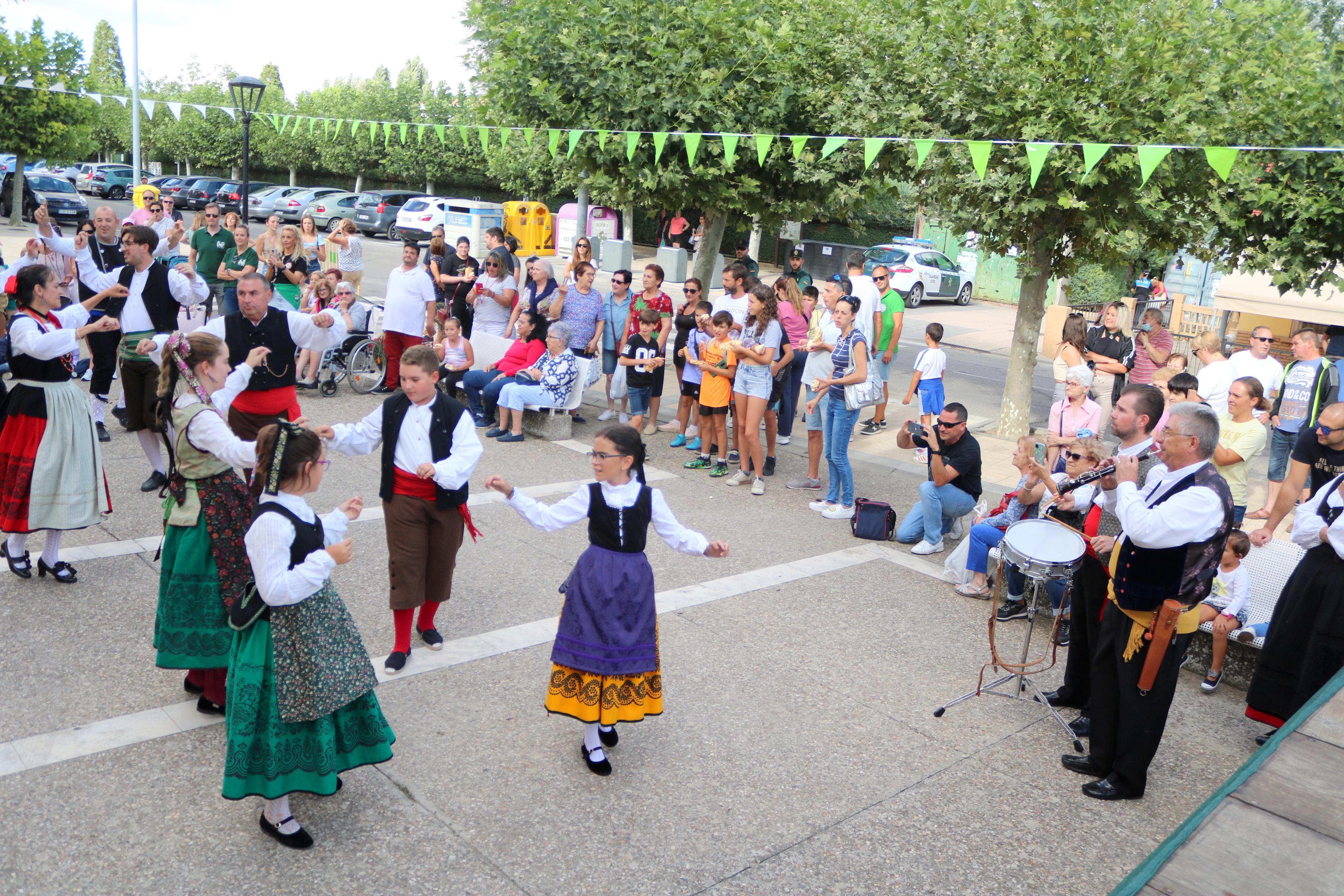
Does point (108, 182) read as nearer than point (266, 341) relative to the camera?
No

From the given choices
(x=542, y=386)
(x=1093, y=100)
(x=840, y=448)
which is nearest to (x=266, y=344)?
(x=542, y=386)

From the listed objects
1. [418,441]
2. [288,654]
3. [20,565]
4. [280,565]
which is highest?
[418,441]

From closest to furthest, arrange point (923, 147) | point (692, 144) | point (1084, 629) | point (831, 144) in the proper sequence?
point (1084, 629) < point (923, 147) < point (831, 144) < point (692, 144)

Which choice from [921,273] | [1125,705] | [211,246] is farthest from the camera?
[921,273]

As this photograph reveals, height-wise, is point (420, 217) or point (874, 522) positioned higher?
point (420, 217)

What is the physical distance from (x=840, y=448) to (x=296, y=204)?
1255 inches

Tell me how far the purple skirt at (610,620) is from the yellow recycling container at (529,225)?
29.1 metres

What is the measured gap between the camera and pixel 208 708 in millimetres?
4613

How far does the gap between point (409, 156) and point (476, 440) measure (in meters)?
42.3

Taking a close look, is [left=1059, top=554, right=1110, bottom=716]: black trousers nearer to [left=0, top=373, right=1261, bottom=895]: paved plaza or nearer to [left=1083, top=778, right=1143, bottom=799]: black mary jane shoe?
[left=0, top=373, right=1261, bottom=895]: paved plaza

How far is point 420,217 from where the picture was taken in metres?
33.0

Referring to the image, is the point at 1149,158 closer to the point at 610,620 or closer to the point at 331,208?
the point at 610,620

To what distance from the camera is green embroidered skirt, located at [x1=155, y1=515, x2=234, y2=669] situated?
4.35 metres

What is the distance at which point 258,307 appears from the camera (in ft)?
20.2
